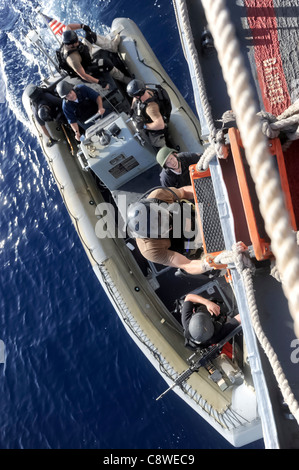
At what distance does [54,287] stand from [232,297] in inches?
194

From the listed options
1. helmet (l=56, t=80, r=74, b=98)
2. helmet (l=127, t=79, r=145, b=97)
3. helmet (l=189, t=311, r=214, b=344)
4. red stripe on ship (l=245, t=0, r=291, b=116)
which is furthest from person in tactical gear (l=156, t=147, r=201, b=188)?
helmet (l=56, t=80, r=74, b=98)

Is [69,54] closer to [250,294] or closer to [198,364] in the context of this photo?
[198,364]

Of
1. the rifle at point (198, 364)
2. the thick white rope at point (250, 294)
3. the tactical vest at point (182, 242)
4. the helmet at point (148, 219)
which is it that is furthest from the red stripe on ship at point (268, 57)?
the rifle at point (198, 364)

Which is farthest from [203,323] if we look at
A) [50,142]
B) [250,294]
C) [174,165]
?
[50,142]

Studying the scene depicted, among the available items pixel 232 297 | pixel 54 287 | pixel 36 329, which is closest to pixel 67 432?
pixel 36 329

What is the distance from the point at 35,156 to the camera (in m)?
11.0

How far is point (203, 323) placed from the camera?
15.5 ft

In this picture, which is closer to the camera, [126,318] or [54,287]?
[126,318]

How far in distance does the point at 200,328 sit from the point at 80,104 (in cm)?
462

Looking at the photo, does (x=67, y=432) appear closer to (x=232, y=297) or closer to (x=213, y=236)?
(x=232, y=297)

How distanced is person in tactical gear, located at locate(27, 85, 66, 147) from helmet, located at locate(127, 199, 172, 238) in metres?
3.58

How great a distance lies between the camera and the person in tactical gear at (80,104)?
21.8 feet

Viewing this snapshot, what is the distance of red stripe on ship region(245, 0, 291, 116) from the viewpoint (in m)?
2.89

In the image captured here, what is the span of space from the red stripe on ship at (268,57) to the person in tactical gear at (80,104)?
13.8 ft
